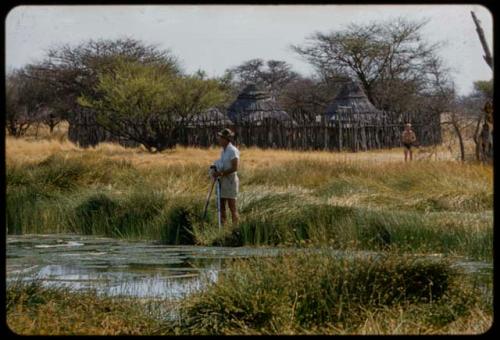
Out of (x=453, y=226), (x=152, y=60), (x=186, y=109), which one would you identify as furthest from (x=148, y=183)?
(x=152, y=60)

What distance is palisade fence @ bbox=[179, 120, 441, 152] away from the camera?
121 feet

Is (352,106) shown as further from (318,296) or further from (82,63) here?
(318,296)

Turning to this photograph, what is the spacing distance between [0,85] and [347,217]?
8.32 metres

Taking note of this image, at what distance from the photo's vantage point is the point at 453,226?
12508mm

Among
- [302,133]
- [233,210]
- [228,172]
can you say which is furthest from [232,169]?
[302,133]

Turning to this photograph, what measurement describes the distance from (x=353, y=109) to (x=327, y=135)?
6.62 ft

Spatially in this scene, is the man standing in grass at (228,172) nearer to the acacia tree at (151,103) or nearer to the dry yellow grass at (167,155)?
the dry yellow grass at (167,155)

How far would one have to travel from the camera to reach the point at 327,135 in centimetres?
3738

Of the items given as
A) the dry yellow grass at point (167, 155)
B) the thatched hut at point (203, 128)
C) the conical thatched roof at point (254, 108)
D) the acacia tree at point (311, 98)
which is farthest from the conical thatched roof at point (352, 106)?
the acacia tree at point (311, 98)

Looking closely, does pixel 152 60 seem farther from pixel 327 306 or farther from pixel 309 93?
pixel 327 306

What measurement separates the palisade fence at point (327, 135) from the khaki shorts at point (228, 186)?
22.4m

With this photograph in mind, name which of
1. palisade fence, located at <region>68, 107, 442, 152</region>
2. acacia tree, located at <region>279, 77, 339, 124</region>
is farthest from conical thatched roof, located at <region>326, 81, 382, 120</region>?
acacia tree, located at <region>279, 77, 339, 124</region>

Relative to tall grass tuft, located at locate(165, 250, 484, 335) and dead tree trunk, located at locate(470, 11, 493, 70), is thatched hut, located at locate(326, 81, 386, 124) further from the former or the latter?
tall grass tuft, located at locate(165, 250, 484, 335)

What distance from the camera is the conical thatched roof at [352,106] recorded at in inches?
1513
